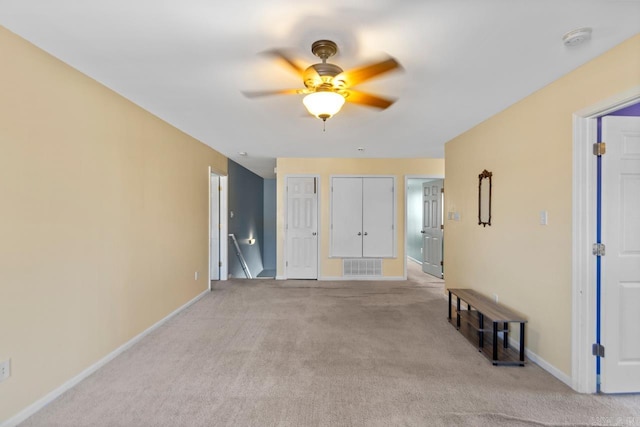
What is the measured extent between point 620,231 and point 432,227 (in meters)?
4.25

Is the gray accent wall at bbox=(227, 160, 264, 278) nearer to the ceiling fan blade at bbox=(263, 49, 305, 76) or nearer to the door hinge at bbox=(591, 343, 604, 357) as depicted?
the ceiling fan blade at bbox=(263, 49, 305, 76)

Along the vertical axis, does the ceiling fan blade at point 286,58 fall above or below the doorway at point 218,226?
above

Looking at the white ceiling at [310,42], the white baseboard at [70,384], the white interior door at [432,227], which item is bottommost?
the white baseboard at [70,384]

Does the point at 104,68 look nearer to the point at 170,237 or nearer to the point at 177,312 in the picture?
the point at 170,237

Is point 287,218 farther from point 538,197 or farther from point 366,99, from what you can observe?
point 538,197

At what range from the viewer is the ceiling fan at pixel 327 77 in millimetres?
1974

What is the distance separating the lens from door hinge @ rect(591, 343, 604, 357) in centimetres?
223

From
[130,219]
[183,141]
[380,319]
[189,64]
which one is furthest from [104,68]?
[380,319]

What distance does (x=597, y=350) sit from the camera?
2238 millimetres

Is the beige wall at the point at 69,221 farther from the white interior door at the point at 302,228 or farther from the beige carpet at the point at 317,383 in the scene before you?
the white interior door at the point at 302,228

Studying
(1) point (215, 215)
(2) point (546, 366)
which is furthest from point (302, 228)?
(2) point (546, 366)

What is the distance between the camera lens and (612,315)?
2217 mm

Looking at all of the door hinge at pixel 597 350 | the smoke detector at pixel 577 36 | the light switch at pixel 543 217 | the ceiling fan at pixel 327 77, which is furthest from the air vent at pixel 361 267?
the smoke detector at pixel 577 36

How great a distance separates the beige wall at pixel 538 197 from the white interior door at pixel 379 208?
7.30ft
